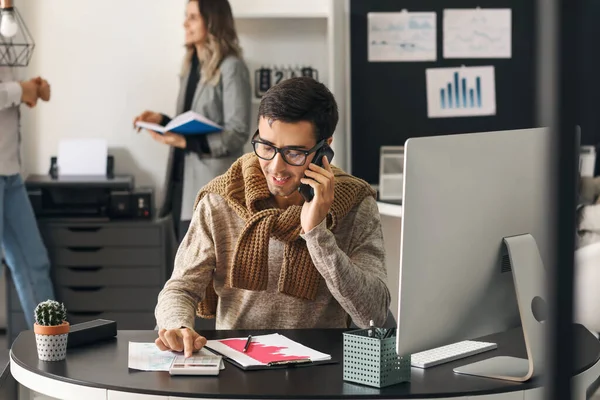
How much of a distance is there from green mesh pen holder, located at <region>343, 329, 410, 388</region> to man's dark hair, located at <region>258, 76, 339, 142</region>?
0.61 m

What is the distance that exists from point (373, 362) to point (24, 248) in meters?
3.11

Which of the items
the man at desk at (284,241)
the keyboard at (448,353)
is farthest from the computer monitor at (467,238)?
the man at desk at (284,241)

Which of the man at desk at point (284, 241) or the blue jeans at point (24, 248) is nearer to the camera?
the man at desk at point (284, 241)

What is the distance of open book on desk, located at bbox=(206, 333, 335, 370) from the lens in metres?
1.72

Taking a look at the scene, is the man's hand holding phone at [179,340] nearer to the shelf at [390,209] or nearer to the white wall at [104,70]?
the shelf at [390,209]

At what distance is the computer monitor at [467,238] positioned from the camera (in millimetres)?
1510

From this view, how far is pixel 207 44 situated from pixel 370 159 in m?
1.08

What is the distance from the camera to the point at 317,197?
1.93 meters

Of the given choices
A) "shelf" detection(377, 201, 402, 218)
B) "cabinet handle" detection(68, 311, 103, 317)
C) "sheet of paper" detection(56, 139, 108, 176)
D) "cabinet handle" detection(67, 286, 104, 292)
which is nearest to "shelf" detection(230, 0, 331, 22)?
"sheet of paper" detection(56, 139, 108, 176)

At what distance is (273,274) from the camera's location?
2139mm

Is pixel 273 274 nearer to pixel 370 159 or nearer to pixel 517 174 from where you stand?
pixel 517 174

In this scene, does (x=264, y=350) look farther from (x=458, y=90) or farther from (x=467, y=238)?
(x=458, y=90)

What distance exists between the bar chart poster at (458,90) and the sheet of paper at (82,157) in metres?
1.82

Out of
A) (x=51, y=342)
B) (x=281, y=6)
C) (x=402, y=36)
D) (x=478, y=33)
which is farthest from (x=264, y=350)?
(x=281, y=6)
